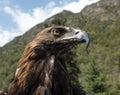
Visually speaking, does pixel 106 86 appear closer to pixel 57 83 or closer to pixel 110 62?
pixel 57 83

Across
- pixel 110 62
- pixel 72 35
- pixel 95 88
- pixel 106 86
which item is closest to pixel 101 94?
pixel 95 88

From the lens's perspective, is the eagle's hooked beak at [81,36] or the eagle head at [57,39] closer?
the eagle's hooked beak at [81,36]

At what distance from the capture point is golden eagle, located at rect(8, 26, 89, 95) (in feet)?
23.2

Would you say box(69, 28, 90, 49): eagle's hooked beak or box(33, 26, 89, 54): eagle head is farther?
box(33, 26, 89, 54): eagle head

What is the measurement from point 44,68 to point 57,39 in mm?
521

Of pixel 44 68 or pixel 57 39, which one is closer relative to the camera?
pixel 44 68

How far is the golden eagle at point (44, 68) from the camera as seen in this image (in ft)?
23.2

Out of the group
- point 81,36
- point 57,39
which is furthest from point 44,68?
point 81,36

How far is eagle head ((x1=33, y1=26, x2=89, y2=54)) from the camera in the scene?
718cm

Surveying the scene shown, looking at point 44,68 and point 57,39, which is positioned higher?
point 57,39

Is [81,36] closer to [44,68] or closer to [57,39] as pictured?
[57,39]

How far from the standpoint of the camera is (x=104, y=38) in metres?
191

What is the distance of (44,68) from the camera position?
719cm

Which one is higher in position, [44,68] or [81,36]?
[81,36]
